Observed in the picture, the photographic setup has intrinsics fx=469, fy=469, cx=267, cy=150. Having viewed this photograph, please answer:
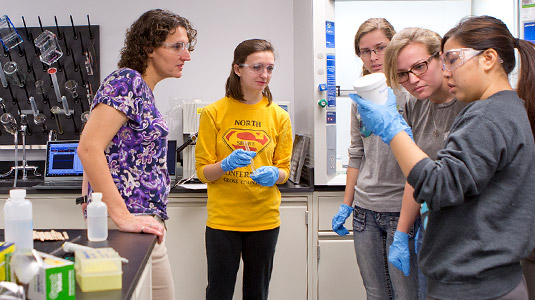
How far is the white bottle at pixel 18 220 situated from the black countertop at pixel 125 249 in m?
0.15

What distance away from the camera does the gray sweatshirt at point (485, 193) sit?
1000mm

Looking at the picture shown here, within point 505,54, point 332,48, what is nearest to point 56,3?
point 332,48

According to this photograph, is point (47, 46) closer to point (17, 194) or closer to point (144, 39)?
point (144, 39)

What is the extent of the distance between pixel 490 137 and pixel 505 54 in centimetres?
24

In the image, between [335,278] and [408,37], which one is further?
[335,278]

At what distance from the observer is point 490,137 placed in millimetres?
999

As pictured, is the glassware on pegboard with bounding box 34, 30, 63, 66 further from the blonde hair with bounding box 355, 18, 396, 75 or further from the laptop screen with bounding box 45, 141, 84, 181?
the blonde hair with bounding box 355, 18, 396, 75

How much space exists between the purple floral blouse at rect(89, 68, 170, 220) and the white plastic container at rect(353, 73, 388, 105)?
2.14 ft

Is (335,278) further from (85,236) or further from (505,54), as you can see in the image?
(505,54)

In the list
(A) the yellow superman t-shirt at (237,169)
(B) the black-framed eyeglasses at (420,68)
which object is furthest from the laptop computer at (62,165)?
(B) the black-framed eyeglasses at (420,68)

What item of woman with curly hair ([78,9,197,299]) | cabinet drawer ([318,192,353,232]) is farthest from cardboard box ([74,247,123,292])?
cabinet drawer ([318,192,353,232])

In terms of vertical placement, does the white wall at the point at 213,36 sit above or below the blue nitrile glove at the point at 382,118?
above

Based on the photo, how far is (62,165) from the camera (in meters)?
2.72

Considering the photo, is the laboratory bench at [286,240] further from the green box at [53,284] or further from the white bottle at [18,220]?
the green box at [53,284]
